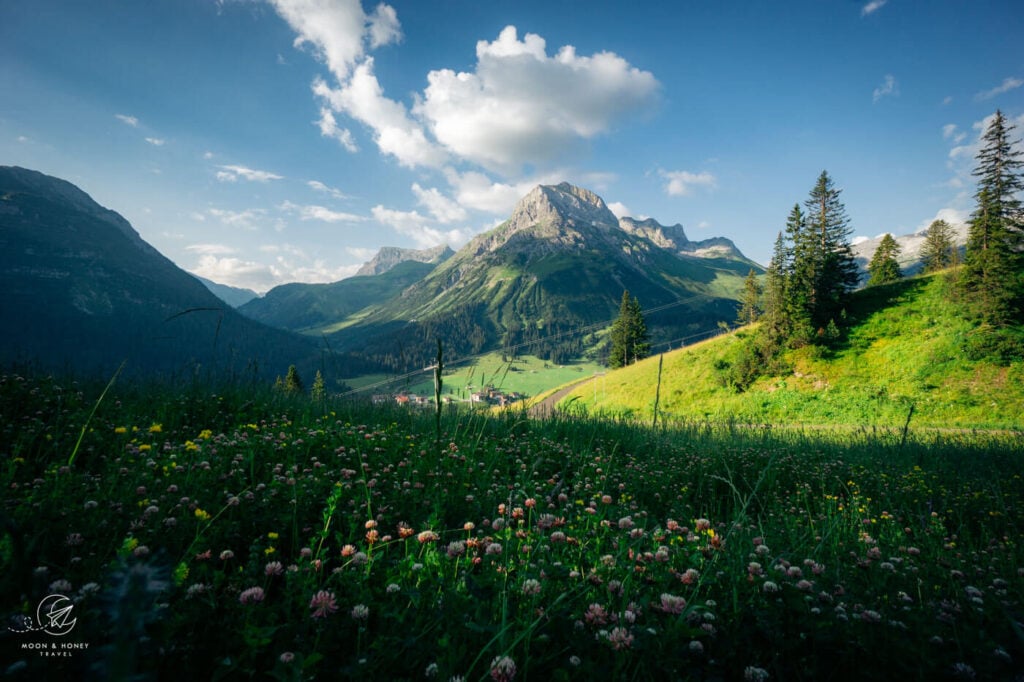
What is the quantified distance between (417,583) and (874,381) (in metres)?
48.4

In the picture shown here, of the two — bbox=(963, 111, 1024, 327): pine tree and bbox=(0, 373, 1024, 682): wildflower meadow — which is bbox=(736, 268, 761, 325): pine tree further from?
bbox=(0, 373, 1024, 682): wildflower meadow

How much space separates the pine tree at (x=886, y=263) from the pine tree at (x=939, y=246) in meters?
5.45

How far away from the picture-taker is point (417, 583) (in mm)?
2463

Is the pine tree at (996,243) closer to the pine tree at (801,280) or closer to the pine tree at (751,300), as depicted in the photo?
the pine tree at (801,280)

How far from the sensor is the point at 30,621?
5.07 feet

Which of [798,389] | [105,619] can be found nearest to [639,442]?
[105,619]

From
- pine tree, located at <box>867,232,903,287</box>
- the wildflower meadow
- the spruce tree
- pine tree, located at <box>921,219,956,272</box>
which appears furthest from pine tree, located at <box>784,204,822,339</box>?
the wildflower meadow

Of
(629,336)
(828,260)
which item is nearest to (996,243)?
(828,260)

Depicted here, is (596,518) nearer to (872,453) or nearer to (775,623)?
(775,623)

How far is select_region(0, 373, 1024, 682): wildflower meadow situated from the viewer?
5.48 ft

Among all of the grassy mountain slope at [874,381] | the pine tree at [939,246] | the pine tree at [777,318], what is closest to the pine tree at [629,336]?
the grassy mountain slope at [874,381]

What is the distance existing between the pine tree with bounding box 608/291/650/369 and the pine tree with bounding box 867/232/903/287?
117ft

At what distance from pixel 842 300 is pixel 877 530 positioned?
54.3 metres

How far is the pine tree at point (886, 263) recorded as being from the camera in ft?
215
